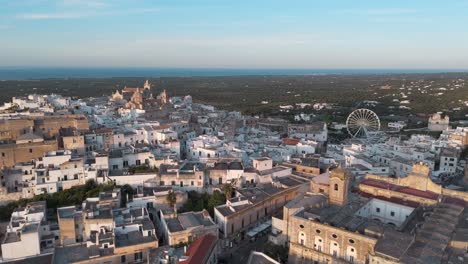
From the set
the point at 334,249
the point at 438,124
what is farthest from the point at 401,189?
the point at 438,124

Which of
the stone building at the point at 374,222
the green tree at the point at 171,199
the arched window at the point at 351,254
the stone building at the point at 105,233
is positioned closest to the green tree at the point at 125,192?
the stone building at the point at 105,233

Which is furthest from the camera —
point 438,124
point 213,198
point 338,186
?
point 438,124

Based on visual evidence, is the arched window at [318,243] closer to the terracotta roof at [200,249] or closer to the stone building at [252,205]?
the terracotta roof at [200,249]

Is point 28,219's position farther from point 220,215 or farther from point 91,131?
point 91,131

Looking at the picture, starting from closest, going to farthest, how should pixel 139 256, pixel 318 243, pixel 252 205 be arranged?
pixel 318 243, pixel 139 256, pixel 252 205

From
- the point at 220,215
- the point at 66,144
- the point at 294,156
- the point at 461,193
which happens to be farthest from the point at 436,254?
the point at 66,144

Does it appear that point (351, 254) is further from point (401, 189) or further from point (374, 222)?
point (401, 189)
